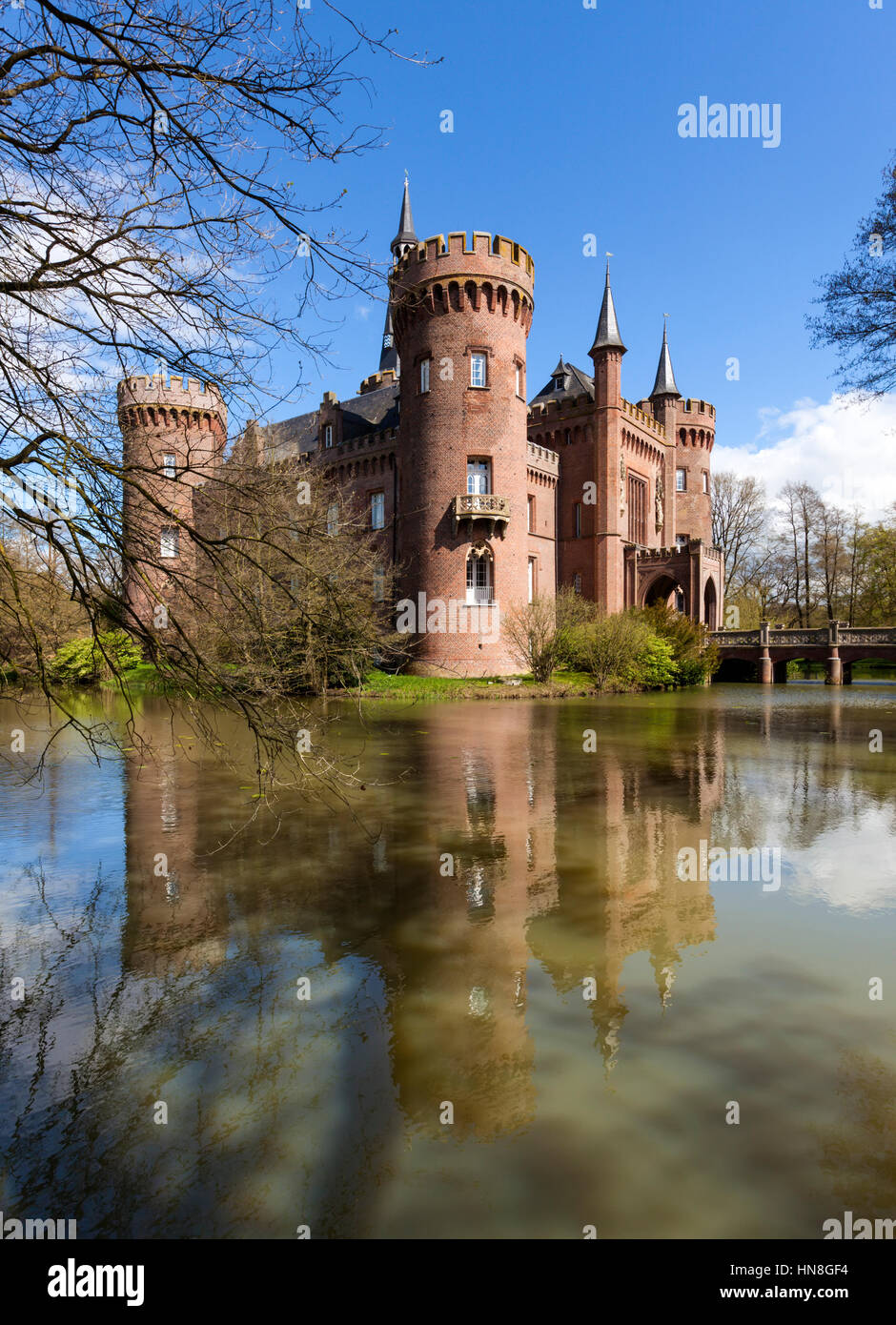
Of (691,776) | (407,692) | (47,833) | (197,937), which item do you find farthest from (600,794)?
(407,692)

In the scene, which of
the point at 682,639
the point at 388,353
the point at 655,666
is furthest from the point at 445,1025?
the point at 388,353

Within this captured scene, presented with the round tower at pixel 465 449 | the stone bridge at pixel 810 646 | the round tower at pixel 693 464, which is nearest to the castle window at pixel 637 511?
the round tower at pixel 693 464

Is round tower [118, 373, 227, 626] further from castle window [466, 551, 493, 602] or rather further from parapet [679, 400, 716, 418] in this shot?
parapet [679, 400, 716, 418]

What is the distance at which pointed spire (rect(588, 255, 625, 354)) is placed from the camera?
1372 inches

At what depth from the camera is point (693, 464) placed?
44.7 metres

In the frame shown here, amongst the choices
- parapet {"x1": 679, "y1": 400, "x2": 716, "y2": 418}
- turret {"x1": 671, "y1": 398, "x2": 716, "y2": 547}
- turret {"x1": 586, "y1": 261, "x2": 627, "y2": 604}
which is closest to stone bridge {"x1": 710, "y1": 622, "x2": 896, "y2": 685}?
turret {"x1": 586, "y1": 261, "x2": 627, "y2": 604}

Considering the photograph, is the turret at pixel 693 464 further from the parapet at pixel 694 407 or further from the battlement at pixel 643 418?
the battlement at pixel 643 418

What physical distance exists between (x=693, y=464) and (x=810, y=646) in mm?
13591

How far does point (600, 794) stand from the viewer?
8.96 meters

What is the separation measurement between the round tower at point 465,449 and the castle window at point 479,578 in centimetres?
4

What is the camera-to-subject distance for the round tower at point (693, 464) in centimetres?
4394

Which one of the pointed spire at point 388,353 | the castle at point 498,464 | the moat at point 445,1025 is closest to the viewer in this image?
the moat at point 445,1025

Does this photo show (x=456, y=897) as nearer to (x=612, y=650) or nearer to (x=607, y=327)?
(x=612, y=650)

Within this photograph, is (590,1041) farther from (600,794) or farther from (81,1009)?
(600,794)
